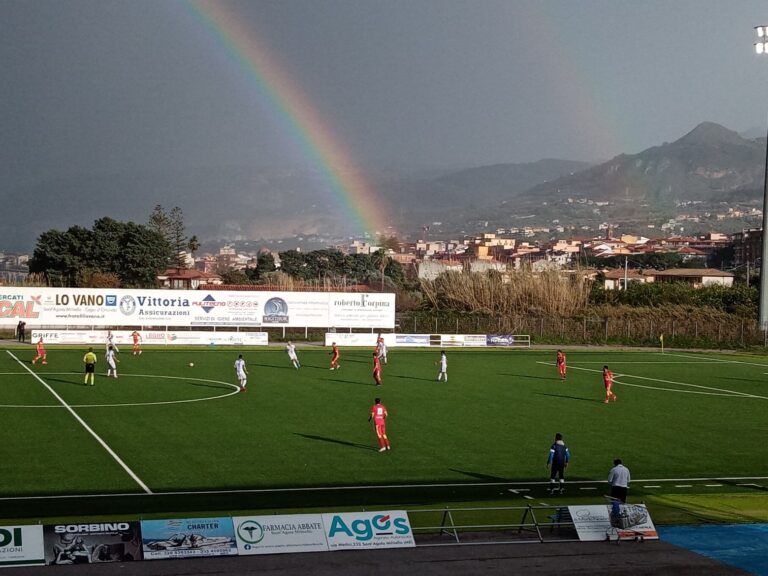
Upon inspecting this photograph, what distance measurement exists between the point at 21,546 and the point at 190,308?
198 ft

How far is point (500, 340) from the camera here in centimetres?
8006

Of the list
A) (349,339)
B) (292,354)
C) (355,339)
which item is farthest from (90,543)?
(355,339)

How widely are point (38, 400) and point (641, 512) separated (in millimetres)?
26508

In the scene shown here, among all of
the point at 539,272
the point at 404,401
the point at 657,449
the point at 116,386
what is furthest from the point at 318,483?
the point at 539,272

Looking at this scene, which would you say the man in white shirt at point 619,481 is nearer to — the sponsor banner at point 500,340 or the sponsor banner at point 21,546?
the sponsor banner at point 21,546

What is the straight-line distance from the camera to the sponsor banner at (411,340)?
7544cm

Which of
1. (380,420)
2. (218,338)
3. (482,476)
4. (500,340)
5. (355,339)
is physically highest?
(218,338)

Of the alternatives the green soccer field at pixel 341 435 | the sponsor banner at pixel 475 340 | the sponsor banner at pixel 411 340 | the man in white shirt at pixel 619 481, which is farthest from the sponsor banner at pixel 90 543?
the sponsor banner at pixel 475 340

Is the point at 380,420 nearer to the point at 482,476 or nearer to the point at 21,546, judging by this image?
the point at 482,476

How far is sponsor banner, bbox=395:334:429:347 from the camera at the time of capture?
75.4m

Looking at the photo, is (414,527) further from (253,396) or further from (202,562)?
(253,396)

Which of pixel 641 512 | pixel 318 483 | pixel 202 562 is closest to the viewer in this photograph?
pixel 202 562

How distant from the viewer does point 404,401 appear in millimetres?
40844

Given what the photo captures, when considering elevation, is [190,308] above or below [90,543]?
above
